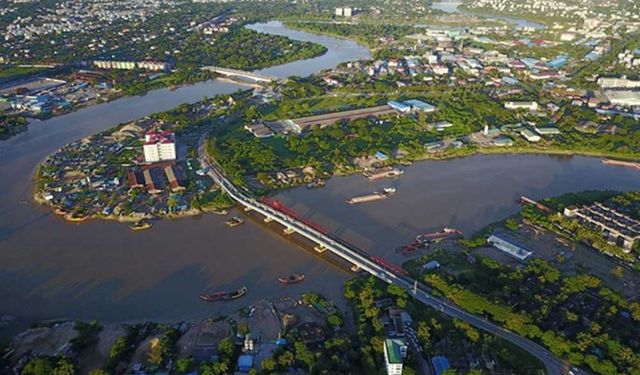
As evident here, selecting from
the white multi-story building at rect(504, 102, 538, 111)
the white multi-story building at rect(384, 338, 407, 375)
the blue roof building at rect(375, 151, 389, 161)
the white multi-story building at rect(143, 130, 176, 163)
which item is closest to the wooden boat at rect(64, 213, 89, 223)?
the white multi-story building at rect(143, 130, 176, 163)

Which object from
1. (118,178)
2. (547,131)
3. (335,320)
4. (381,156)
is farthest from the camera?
(547,131)

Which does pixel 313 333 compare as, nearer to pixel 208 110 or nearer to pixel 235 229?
pixel 235 229

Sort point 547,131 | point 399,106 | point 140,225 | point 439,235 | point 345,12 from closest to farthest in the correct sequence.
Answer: point 439,235 < point 140,225 < point 547,131 < point 399,106 < point 345,12

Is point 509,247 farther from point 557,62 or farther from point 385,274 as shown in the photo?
point 557,62

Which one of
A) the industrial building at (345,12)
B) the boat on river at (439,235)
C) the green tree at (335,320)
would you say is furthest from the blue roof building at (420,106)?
the industrial building at (345,12)

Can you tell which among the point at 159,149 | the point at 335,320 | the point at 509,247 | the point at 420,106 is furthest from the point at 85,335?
the point at 420,106

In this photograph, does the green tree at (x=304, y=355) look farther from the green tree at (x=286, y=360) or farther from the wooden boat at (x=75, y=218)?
the wooden boat at (x=75, y=218)
